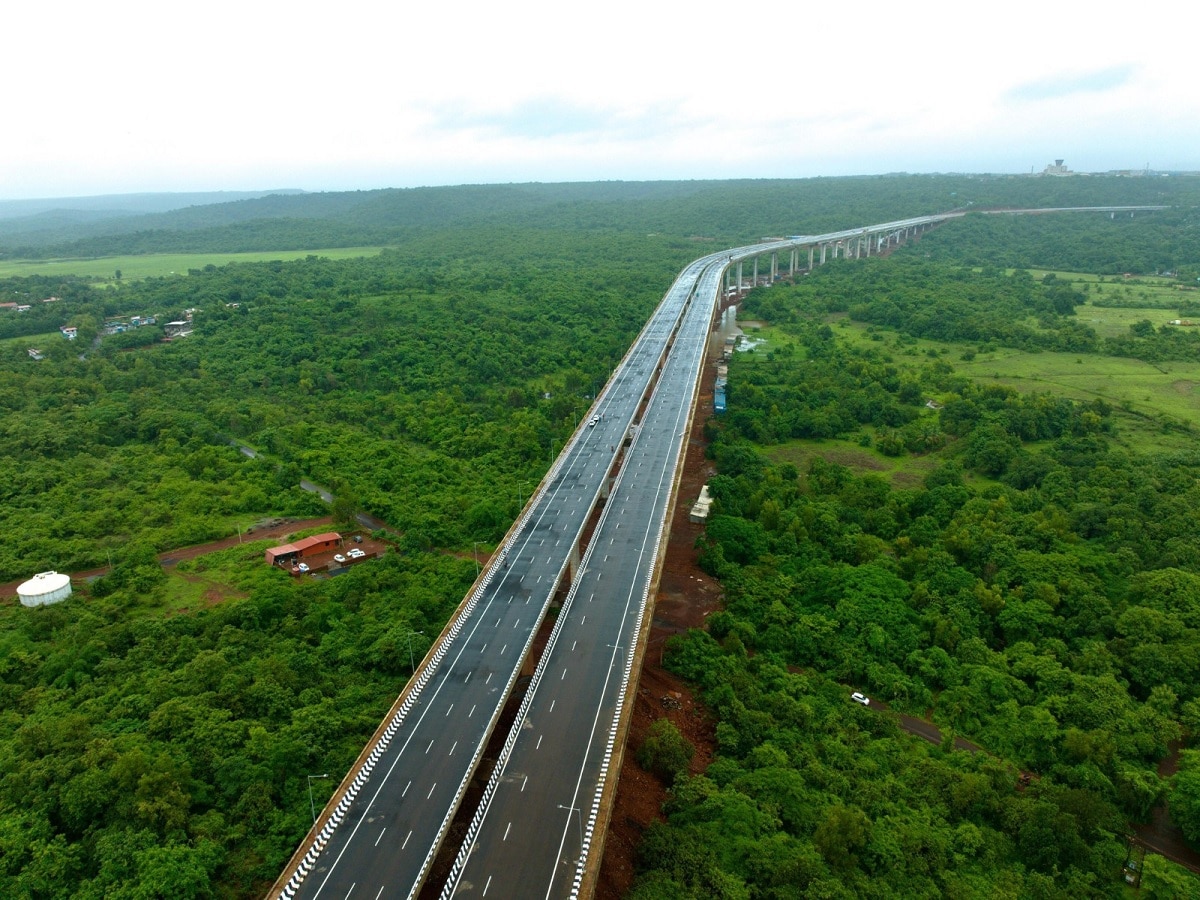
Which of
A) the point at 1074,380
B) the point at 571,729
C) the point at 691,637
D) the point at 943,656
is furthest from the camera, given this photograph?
the point at 1074,380

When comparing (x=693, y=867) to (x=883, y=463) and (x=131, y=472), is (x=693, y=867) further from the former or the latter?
(x=131, y=472)

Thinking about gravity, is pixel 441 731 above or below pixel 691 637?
above

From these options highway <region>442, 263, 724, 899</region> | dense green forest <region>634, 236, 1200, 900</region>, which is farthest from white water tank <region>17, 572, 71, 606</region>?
dense green forest <region>634, 236, 1200, 900</region>

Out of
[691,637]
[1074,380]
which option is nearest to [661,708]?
[691,637]

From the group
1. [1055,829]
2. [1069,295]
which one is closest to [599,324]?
[1069,295]

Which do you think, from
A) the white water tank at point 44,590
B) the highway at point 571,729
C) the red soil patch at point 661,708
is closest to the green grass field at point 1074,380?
the red soil patch at point 661,708

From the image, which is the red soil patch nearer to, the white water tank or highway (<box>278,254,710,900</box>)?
highway (<box>278,254,710,900</box>)

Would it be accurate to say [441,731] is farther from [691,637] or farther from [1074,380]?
[1074,380]
